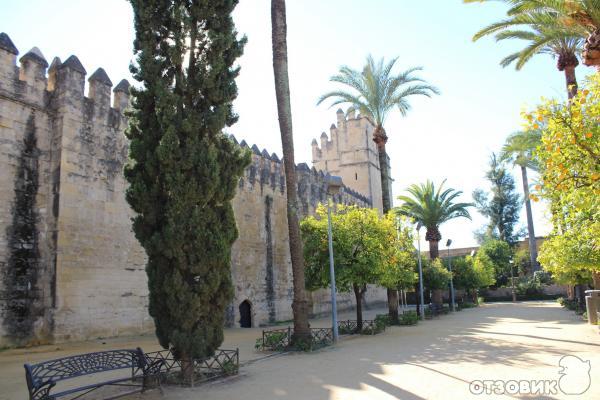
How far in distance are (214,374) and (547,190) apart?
6.61m

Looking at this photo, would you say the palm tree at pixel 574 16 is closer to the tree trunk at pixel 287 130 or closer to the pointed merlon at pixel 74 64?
the tree trunk at pixel 287 130

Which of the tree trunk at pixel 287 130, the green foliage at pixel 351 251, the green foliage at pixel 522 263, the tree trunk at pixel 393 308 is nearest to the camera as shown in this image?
the tree trunk at pixel 287 130

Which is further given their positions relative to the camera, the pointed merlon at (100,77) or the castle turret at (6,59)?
the pointed merlon at (100,77)

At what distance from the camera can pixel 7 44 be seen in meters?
13.3

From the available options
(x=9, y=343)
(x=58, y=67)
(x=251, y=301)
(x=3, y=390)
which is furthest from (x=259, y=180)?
(x=3, y=390)

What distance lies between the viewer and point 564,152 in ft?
23.1

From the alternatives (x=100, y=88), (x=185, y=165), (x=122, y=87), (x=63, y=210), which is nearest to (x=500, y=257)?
(x=122, y=87)

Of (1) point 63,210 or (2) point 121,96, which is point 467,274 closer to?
(2) point 121,96

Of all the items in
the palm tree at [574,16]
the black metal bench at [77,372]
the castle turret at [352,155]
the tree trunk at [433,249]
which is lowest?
the black metal bench at [77,372]

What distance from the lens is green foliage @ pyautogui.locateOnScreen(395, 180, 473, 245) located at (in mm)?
28484

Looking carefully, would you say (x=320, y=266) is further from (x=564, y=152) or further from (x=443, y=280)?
(x=443, y=280)

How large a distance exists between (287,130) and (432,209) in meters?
17.7

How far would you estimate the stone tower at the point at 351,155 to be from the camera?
41.4 metres

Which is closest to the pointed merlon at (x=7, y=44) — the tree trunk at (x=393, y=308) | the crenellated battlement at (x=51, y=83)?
the crenellated battlement at (x=51, y=83)
